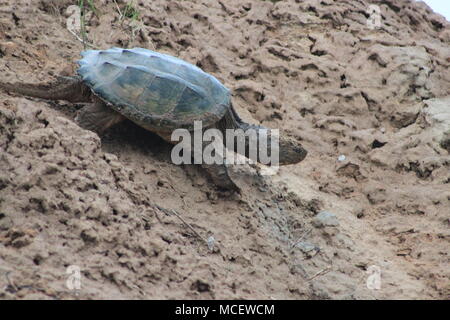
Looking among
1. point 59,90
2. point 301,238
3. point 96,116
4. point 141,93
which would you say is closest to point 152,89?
point 141,93

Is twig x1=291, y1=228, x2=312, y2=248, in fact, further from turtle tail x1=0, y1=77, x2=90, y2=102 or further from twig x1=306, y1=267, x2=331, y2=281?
turtle tail x1=0, y1=77, x2=90, y2=102

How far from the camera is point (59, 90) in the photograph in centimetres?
399

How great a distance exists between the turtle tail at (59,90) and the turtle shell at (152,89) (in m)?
0.11

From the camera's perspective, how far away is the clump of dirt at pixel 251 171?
111 inches

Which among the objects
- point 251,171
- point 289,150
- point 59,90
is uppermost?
point 289,150

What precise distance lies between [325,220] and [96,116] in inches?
73.1

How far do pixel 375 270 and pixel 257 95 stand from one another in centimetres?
236

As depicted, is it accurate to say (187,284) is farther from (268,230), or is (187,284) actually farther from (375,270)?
(375,270)

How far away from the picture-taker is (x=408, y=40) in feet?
21.6

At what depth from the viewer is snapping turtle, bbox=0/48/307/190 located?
380cm

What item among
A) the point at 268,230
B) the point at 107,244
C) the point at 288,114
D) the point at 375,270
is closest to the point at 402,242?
the point at 375,270

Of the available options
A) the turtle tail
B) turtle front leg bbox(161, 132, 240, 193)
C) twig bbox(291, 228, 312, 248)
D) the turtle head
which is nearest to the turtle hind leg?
the turtle tail

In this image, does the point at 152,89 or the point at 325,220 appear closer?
the point at 152,89

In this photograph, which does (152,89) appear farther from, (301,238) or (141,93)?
(301,238)
